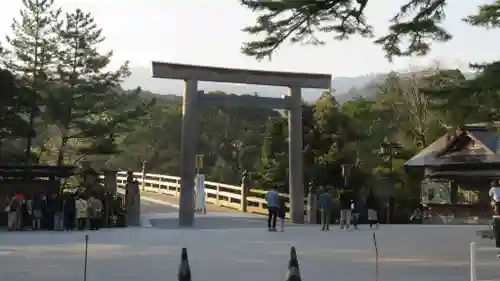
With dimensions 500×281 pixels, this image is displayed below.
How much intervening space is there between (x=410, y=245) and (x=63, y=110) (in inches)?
610

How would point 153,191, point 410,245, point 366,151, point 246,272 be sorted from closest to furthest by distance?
1. point 246,272
2. point 410,245
3. point 366,151
4. point 153,191

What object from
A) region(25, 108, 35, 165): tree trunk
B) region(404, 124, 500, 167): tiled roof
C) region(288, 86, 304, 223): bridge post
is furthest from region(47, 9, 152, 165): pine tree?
region(404, 124, 500, 167): tiled roof

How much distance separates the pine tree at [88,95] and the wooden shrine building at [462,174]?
15390 mm

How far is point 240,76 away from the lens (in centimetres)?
2512

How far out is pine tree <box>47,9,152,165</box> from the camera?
2741 centimetres

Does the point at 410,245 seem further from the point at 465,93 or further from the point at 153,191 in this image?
the point at 153,191

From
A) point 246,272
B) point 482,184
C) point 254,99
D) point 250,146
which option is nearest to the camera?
point 246,272

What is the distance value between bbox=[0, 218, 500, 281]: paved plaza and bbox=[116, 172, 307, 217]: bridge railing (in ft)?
26.2

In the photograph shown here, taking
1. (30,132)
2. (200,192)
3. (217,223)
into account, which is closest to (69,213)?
(30,132)

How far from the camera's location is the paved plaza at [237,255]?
10.9 m

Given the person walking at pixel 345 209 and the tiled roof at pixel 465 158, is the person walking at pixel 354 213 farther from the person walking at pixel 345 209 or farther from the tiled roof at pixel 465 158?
the tiled roof at pixel 465 158

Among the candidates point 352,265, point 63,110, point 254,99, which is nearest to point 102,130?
point 63,110

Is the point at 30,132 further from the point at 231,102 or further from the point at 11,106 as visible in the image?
the point at 231,102

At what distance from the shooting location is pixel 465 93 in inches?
489
